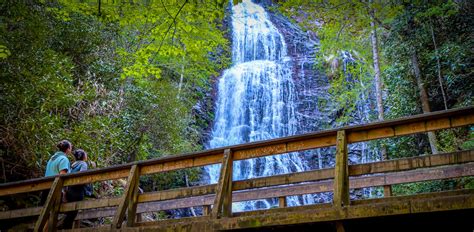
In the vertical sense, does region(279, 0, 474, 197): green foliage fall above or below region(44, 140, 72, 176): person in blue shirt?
above

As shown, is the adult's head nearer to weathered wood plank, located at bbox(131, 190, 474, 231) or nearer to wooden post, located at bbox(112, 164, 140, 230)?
wooden post, located at bbox(112, 164, 140, 230)

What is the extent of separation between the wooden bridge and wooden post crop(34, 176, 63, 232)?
0.04 ft

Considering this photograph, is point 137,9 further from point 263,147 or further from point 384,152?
point 384,152

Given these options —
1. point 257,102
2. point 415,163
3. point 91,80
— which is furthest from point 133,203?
point 257,102

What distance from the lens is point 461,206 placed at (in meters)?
Answer: 3.59

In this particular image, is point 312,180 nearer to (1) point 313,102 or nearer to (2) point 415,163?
(2) point 415,163

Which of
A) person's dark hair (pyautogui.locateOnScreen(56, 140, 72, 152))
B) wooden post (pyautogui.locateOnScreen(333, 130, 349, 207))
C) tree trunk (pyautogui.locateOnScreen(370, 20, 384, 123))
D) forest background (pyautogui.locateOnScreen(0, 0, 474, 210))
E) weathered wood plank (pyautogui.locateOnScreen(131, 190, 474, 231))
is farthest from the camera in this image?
tree trunk (pyautogui.locateOnScreen(370, 20, 384, 123))

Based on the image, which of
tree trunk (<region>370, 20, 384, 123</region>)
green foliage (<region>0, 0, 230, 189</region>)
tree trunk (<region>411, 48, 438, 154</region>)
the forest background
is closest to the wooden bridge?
green foliage (<region>0, 0, 230, 189</region>)

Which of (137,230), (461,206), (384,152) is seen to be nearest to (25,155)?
(137,230)

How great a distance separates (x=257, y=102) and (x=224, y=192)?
60.0ft

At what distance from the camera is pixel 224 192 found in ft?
15.7

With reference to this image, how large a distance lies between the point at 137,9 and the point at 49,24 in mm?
3635

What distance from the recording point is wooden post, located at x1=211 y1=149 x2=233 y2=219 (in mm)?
4621

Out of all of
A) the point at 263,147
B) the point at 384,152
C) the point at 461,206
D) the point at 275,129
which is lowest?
the point at 461,206
